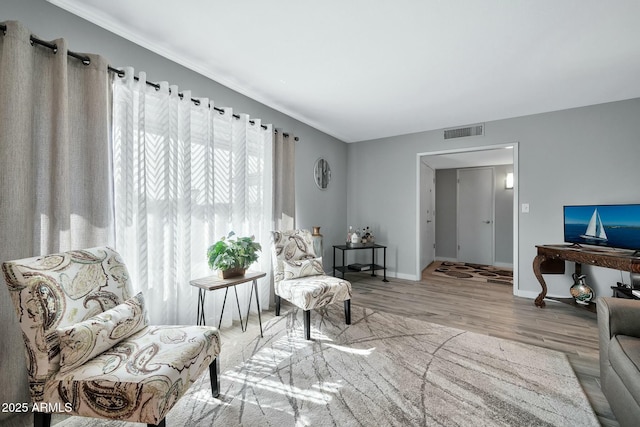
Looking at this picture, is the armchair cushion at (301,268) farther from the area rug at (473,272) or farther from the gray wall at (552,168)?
the area rug at (473,272)

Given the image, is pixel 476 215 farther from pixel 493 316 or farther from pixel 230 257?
pixel 230 257

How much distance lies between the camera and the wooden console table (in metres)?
2.43

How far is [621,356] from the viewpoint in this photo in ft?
4.36

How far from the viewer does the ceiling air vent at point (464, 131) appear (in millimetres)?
3902

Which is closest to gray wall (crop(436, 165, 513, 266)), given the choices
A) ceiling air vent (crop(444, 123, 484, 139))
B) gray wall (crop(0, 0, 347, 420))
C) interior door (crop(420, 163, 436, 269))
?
interior door (crop(420, 163, 436, 269))

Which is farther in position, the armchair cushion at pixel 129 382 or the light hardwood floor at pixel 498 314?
the light hardwood floor at pixel 498 314

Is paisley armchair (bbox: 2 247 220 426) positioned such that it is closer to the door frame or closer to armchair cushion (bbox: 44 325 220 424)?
armchair cushion (bbox: 44 325 220 424)

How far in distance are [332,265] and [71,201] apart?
11.8 ft

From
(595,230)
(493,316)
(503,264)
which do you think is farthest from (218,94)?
(503,264)

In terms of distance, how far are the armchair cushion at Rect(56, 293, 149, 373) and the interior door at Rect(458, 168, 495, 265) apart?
251 inches

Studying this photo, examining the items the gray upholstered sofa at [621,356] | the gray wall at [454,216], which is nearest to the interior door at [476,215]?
the gray wall at [454,216]

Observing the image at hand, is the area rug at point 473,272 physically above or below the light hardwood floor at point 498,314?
below

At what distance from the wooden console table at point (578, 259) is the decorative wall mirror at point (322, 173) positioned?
294 centimetres

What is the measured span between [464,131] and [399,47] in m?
2.41
